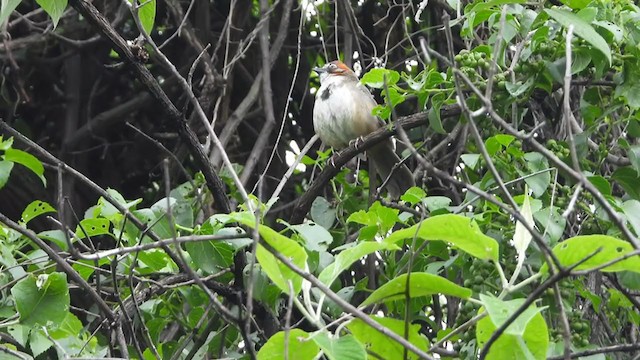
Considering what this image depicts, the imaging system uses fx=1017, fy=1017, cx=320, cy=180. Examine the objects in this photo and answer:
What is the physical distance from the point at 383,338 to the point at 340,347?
288 millimetres

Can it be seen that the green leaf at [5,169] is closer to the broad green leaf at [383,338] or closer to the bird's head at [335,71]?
the broad green leaf at [383,338]

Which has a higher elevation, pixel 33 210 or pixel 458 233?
pixel 458 233

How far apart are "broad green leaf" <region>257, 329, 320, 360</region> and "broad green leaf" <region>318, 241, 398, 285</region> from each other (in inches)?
7.3

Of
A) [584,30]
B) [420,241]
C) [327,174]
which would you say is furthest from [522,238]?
[327,174]

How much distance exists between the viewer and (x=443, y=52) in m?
4.99

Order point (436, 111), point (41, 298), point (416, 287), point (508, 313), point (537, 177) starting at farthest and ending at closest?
point (436, 111) < point (537, 177) < point (41, 298) < point (416, 287) < point (508, 313)

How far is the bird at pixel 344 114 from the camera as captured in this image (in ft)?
17.2

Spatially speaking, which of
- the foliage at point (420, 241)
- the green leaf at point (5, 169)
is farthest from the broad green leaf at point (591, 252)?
the green leaf at point (5, 169)

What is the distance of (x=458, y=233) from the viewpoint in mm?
2094

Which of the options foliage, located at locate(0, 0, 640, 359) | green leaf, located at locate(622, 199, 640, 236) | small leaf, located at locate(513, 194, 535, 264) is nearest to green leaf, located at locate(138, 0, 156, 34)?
foliage, located at locate(0, 0, 640, 359)

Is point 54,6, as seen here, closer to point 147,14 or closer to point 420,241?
point 147,14

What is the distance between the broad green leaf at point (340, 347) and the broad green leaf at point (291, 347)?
6 cm

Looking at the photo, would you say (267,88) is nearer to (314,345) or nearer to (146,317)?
(146,317)

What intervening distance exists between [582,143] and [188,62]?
2958 millimetres
